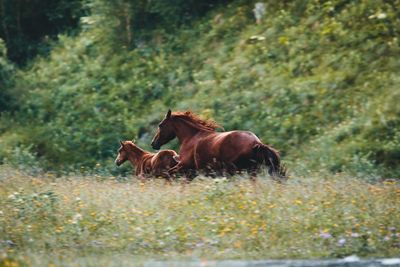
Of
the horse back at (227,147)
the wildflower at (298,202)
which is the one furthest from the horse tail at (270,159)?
the wildflower at (298,202)

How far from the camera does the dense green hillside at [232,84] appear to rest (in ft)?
77.5

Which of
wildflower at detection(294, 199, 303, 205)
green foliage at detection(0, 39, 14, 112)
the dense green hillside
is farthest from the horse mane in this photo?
green foliage at detection(0, 39, 14, 112)

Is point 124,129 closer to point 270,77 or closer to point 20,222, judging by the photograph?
point 270,77

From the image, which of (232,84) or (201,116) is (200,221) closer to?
(201,116)

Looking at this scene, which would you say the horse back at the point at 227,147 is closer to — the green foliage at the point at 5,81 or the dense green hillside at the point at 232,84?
the dense green hillside at the point at 232,84

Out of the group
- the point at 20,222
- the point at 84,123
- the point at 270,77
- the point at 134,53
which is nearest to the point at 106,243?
the point at 20,222

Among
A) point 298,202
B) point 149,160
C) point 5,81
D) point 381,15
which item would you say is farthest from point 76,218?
point 5,81

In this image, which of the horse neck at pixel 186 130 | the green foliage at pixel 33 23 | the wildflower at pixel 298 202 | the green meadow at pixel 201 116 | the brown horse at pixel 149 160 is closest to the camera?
the green meadow at pixel 201 116

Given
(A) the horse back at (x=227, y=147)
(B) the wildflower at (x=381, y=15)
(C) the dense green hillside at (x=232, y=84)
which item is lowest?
(C) the dense green hillside at (x=232, y=84)

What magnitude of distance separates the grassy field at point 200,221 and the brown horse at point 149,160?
3.84 meters

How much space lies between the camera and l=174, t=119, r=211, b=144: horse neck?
18.1 metres

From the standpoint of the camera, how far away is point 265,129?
25078mm

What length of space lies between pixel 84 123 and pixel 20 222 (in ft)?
54.7

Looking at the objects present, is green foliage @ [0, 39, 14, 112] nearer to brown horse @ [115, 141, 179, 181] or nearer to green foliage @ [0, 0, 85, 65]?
green foliage @ [0, 0, 85, 65]
